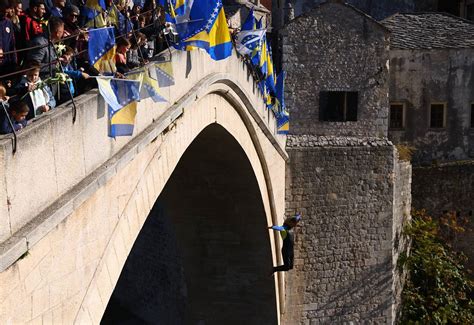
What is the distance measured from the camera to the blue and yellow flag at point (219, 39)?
8133 millimetres

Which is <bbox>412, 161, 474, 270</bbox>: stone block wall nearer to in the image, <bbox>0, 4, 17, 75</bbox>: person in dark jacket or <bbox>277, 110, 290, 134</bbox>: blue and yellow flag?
<bbox>277, 110, 290, 134</bbox>: blue and yellow flag

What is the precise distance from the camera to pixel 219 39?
835 centimetres

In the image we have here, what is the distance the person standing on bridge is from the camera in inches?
503

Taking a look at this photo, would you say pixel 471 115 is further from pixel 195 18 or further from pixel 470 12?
pixel 195 18

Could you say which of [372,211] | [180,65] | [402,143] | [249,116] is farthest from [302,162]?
[180,65]

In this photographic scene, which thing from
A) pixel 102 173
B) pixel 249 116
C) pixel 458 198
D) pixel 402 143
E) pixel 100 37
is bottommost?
pixel 458 198

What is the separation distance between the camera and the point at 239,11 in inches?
907

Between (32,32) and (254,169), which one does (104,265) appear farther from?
(254,169)

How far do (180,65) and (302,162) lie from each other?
24.2 ft

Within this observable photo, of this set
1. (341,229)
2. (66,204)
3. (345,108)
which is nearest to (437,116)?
(345,108)

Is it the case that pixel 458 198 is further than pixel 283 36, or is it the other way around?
pixel 458 198

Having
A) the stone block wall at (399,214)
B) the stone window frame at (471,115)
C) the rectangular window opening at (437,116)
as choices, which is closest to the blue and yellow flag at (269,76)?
the stone block wall at (399,214)

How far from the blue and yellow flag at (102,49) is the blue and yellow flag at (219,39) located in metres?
2.59

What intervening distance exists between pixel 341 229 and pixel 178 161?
621 centimetres
